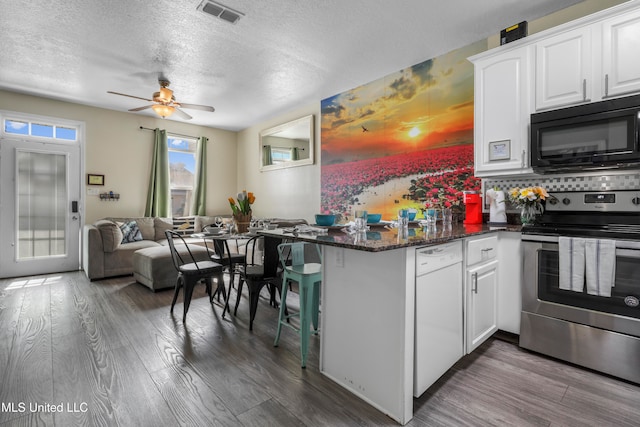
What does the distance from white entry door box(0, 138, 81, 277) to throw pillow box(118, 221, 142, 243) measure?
37.3 inches

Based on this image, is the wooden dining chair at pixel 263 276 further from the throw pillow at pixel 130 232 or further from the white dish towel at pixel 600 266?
the throw pillow at pixel 130 232

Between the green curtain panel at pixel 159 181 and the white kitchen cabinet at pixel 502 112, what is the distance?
545 cm

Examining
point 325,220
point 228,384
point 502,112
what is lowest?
point 228,384

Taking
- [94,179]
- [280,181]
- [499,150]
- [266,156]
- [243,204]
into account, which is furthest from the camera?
[266,156]

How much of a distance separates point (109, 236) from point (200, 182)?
2303 millimetres

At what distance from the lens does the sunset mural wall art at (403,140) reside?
10.8ft

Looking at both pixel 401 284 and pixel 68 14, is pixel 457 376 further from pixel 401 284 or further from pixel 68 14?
pixel 68 14

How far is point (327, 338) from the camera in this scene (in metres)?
1.92

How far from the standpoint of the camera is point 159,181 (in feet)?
19.3

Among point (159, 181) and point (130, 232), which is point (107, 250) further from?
point (159, 181)

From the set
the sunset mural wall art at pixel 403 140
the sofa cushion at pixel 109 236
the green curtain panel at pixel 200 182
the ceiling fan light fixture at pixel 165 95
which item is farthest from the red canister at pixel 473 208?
the green curtain panel at pixel 200 182

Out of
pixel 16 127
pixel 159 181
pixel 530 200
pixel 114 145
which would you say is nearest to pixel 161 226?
pixel 159 181

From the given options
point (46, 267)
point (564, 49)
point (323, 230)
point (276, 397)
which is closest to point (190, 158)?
point (46, 267)

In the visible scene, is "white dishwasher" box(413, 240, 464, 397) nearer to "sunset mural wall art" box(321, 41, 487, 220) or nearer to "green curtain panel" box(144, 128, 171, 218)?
"sunset mural wall art" box(321, 41, 487, 220)
